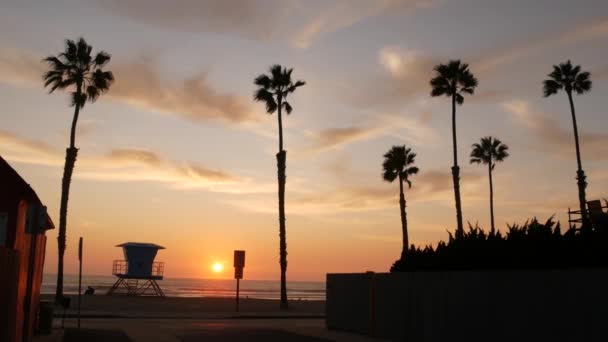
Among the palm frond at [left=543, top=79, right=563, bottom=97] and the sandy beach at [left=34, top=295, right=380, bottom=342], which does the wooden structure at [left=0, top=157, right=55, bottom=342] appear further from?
the palm frond at [left=543, top=79, right=563, bottom=97]

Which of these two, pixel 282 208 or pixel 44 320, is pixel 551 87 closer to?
pixel 282 208

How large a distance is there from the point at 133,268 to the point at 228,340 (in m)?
35.9

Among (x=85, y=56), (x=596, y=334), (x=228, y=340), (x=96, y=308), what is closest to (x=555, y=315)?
(x=596, y=334)

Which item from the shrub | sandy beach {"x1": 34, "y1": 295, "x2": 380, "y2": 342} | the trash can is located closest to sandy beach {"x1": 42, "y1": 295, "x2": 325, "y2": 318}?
sandy beach {"x1": 34, "y1": 295, "x2": 380, "y2": 342}

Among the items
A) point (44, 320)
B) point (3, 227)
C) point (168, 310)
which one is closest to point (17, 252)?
point (3, 227)

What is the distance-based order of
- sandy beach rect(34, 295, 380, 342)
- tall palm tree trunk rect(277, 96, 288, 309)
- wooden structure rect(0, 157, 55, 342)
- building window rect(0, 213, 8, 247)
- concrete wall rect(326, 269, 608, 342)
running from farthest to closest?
tall palm tree trunk rect(277, 96, 288, 309)
sandy beach rect(34, 295, 380, 342)
building window rect(0, 213, 8, 247)
concrete wall rect(326, 269, 608, 342)
wooden structure rect(0, 157, 55, 342)

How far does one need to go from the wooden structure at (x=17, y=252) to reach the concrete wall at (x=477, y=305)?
1054cm

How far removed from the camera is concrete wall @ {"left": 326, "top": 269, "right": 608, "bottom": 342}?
569 inches

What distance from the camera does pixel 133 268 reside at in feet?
182

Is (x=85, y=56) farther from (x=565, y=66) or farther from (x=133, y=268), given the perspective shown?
(x=565, y=66)

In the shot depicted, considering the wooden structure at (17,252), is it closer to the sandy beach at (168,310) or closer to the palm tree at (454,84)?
the sandy beach at (168,310)

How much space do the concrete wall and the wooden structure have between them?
415 inches

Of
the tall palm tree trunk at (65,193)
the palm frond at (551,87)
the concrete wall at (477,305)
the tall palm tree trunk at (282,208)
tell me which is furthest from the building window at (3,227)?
the palm frond at (551,87)

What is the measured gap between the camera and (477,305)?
18016 mm
